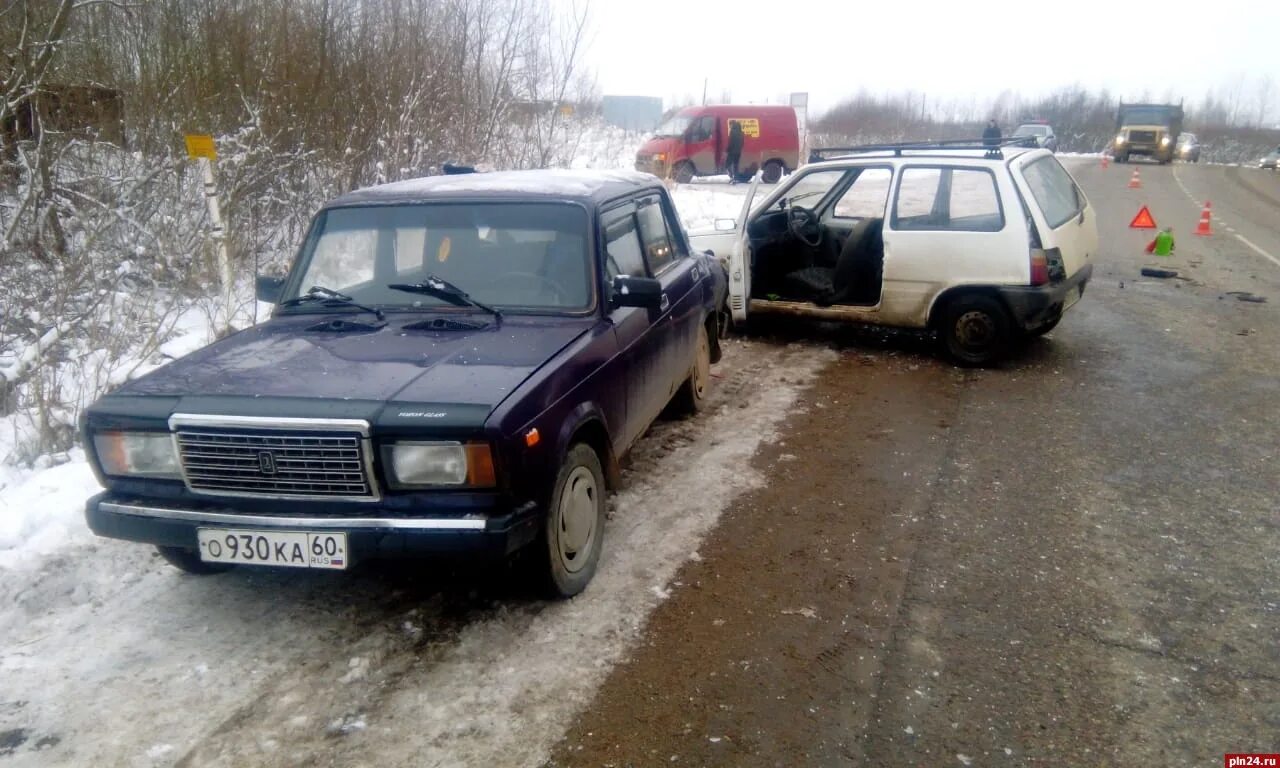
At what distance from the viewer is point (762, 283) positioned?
27.2ft

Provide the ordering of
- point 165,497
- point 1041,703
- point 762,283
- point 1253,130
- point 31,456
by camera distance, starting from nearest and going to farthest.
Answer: point 1041,703 < point 165,497 < point 31,456 < point 762,283 < point 1253,130

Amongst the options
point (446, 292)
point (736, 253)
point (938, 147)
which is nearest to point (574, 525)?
point (446, 292)

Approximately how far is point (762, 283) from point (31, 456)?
586cm

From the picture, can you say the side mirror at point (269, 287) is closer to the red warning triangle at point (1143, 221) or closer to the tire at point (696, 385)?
the tire at point (696, 385)

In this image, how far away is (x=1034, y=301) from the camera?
6785mm

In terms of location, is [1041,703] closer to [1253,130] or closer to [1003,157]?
[1003,157]

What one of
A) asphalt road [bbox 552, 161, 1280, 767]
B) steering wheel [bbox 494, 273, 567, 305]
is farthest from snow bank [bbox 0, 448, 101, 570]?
asphalt road [bbox 552, 161, 1280, 767]

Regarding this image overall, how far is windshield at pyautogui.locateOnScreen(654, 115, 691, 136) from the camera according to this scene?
82.0 feet

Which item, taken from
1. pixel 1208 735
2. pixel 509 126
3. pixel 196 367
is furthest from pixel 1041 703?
pixel 509 126

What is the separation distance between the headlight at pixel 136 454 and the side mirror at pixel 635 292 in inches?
78.6

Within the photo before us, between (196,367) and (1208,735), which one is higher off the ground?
(196,367)

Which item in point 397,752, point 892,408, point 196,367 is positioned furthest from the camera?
point 892,408

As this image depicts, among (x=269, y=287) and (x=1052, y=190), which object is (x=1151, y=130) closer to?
(x=1052, y=190)

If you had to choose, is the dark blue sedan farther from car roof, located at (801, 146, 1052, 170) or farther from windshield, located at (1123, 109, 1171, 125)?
windshield, located at (1123, 109, 1171, 125)
